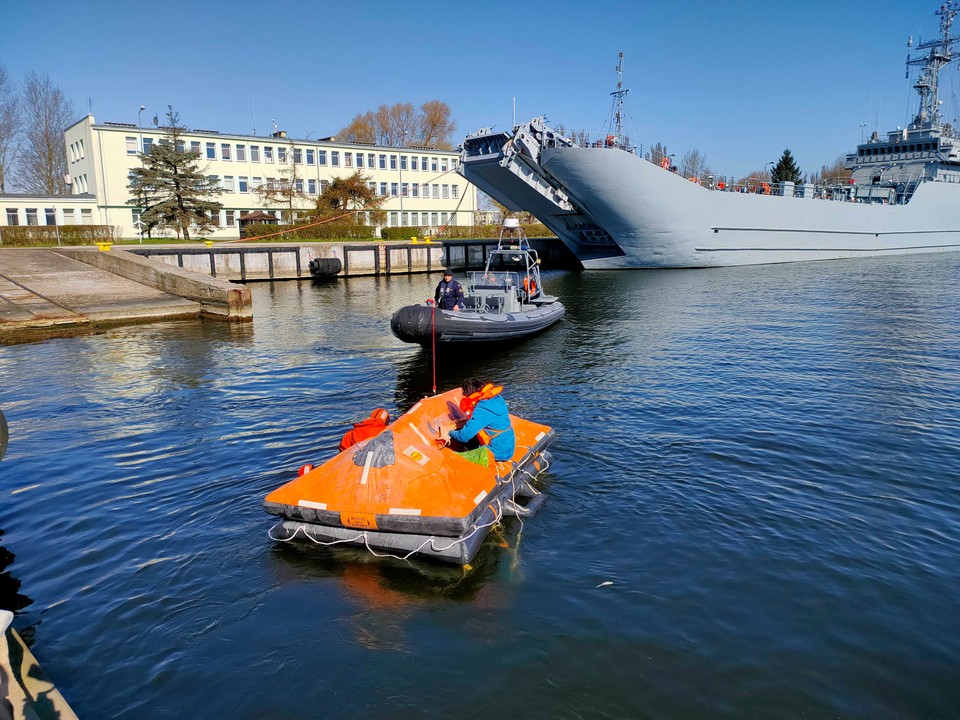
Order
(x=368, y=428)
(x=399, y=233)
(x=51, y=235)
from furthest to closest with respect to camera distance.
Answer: (x=399, y=233) → (x=51, y=235) → (x=368, y=428)

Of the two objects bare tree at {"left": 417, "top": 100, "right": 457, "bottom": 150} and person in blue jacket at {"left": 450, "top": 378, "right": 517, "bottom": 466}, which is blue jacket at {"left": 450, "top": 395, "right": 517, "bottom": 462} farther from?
bare tree at {"left": 417, "top": 100, "right": 457, "bottom": 150}

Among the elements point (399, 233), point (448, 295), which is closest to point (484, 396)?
point (448, 295)

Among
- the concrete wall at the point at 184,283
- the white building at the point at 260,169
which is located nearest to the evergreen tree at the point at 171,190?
the white building at the point at 260,169

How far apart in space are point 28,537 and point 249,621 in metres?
3.72

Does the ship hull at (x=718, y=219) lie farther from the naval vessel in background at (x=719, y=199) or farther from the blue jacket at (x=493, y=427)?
the blue jacket at (x=493, y=427)

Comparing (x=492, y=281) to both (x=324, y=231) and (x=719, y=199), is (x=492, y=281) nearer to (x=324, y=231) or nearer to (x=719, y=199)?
(x=719, y=199)

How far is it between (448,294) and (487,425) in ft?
35.0

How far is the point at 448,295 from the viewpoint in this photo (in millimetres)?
18672

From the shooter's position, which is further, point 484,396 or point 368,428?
point 368,428

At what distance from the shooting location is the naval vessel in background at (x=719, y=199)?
3597cm

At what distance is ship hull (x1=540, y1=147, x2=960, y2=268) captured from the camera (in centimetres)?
3644

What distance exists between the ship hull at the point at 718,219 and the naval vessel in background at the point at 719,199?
81mm

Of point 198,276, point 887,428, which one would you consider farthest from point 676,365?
point 198,276

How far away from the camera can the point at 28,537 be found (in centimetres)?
802
